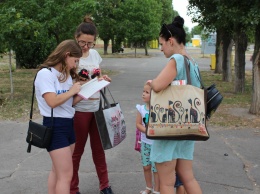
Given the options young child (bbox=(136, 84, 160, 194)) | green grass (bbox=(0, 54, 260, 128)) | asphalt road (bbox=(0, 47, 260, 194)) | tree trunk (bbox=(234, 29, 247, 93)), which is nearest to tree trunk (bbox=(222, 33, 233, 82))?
green grass (bbox=(0, 54, 260, 128))

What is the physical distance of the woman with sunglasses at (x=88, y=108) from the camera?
3.45 metres

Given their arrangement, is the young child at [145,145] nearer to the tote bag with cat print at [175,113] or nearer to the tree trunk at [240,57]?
the tote bag with cat print at [175,113]

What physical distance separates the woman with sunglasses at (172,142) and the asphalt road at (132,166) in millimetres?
1190

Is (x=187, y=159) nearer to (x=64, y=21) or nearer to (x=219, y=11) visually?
(x=219, y=11)

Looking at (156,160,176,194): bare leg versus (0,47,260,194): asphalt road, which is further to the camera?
(0,47,260,194): asphalt road

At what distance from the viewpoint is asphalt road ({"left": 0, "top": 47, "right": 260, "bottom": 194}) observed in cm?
409

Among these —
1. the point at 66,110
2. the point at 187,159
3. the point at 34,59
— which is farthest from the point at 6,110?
the point at 34,59

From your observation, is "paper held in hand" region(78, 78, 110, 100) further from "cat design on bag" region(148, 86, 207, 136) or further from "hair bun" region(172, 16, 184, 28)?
"hair bun" region(172, 16, 184, 28)

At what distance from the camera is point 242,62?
11.4 meters

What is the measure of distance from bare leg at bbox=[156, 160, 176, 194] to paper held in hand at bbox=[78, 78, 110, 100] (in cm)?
81

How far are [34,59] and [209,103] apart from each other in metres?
18.4

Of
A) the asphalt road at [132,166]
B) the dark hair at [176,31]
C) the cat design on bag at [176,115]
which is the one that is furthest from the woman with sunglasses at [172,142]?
the asphalt road at [132,166]

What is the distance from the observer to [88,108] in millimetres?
3561

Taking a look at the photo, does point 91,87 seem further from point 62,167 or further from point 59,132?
point 62,167
